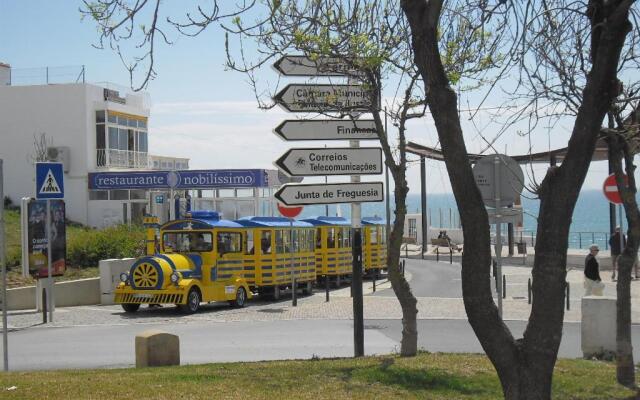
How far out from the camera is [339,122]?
39.3 ft

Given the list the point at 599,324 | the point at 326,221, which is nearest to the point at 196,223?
the point at 326,221

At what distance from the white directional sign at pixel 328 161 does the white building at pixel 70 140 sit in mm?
30622

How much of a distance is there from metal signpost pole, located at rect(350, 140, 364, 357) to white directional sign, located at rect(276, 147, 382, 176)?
0.20 meters

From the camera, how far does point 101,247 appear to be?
27.3m

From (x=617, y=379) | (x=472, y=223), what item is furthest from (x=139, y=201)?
(x=472, y=223)

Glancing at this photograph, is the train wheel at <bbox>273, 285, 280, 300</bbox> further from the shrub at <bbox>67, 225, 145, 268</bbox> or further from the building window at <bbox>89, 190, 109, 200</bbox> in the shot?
the building window at <bbox>89, 190, 109, 200</bbox>

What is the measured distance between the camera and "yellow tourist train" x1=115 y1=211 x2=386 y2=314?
2114 cm

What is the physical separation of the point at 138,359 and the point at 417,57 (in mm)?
6848

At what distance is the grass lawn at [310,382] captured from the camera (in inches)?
337

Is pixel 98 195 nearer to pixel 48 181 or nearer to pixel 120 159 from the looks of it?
pixel 120 159

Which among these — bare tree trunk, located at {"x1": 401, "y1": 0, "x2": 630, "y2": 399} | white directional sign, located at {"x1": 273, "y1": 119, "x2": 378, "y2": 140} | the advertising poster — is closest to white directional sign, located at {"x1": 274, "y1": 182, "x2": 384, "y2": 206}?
white directional sign, located at {"x1": 273, "y1": 119, "x2": 378, "y2": 140}

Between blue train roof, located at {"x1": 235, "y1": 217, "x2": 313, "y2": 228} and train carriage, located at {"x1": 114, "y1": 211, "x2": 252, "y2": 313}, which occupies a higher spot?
blue train roof, located at {"x1": 235, "y1": 217, "x2": 313, "y2": 228}

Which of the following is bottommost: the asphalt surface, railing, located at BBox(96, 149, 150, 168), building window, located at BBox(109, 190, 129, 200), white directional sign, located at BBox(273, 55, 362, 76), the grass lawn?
the asphalt surface

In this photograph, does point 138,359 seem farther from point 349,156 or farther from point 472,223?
point 472,223
